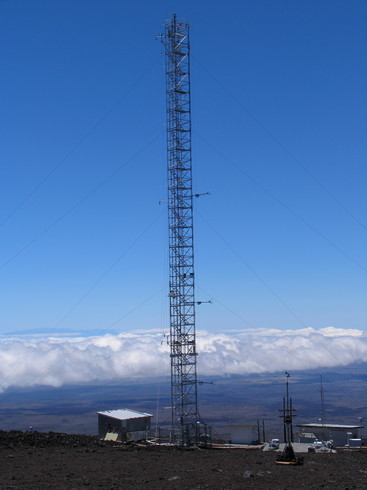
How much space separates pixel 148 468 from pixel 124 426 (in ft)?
52.5

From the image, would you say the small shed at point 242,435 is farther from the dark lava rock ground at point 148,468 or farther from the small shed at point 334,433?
the dark lava rock ground at point 148,468

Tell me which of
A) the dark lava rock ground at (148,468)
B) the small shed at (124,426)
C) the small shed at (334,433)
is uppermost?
the dark lava rock ground at (148,468)

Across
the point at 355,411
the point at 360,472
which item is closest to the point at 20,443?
the point at 360,472

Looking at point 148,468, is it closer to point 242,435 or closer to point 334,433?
point 242,435

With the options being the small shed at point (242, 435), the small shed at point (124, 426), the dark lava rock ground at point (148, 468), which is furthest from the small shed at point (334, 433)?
the dark lava rock ground at point (148, 468)

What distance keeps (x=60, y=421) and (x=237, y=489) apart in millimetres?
135157

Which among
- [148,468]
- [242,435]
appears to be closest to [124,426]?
[242,435]

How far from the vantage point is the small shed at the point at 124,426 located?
39.2 m

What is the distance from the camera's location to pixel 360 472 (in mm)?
24250

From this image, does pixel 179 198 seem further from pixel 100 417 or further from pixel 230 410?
pixel 230 410

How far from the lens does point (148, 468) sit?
24.0 meters

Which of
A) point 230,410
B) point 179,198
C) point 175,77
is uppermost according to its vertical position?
point 175,77

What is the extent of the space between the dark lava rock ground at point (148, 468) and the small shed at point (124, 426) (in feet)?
21.5

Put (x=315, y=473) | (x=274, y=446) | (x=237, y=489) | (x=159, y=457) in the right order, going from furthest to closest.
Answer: (x=274, y=446) → (x=159, y=457) → (x=315, y=473) → (x=237, y=489)
